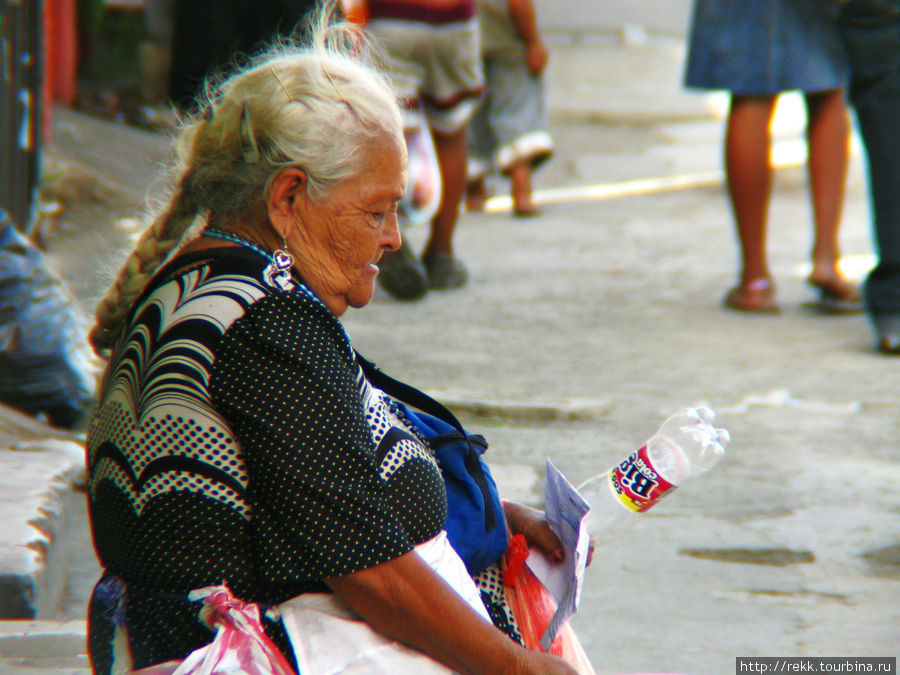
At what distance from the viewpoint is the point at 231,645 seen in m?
1.44

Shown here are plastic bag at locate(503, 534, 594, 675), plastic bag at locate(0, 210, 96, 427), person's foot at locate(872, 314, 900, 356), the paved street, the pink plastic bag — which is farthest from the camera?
person's foot at locate(872, 314, 900, 356)

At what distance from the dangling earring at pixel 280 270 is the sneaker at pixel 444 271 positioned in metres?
3.83

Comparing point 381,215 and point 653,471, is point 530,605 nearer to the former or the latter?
point 653,471

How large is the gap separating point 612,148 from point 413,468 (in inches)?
338

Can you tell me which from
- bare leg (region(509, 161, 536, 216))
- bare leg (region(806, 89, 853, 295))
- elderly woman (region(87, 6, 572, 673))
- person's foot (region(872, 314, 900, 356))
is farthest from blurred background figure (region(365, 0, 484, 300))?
elderly woman (region(87, 6, 572, 673))

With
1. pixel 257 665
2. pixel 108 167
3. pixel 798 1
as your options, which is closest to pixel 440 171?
pixel 798 1

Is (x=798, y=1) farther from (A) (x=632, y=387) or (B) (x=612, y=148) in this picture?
(B) (x=612, y=148)

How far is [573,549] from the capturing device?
181 centimetres

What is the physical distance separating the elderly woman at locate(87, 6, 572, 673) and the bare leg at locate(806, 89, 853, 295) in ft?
11.9

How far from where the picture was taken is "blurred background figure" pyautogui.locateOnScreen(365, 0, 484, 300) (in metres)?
5.09

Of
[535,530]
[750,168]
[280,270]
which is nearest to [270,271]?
[280,270]

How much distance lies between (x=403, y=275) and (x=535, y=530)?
317 centimetres

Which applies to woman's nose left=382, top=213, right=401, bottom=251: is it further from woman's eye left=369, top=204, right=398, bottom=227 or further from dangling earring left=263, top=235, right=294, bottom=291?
dangling earring left=263, top=235, right=294, bottom=291

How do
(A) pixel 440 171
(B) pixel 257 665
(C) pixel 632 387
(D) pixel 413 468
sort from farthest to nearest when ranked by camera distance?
(A) pixel 440 171 → (C) pixel 632 387 → (D) pixel 413 468 → (B) pixel 257 665
